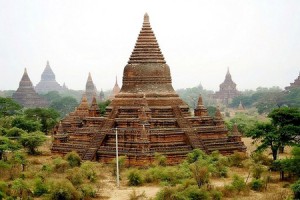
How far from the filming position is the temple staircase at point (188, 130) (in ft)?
103

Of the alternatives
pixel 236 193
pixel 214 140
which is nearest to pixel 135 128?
pixel 214 140

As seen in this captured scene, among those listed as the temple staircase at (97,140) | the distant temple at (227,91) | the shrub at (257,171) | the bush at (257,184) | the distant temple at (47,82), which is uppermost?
the distant temple at (47,82)

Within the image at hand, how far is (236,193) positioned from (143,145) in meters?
7.90

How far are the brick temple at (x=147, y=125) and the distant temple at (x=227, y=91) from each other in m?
84.0

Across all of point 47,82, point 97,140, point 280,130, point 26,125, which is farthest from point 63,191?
point 47,82

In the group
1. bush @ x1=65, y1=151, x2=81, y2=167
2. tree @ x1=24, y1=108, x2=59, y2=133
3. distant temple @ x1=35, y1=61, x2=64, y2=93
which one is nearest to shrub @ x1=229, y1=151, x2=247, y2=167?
bush @ x1=65, y1=151, x2=81, y2=167

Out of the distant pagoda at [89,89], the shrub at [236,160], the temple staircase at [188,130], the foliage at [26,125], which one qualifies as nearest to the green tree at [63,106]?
the distant pagoda at [89,89]

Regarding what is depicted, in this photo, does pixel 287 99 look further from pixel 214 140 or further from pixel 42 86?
pixel 42 86

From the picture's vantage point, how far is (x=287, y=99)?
95.0 meters

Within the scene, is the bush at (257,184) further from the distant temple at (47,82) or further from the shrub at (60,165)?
the distant temple at (47,82)

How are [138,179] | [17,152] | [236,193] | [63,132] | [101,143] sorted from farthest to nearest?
[63,132], [101,143], [17,152], [138,179], [236,193]

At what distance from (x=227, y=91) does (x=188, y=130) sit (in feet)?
300

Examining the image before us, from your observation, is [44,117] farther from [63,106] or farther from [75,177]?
[63,106]

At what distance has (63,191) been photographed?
21.3m
